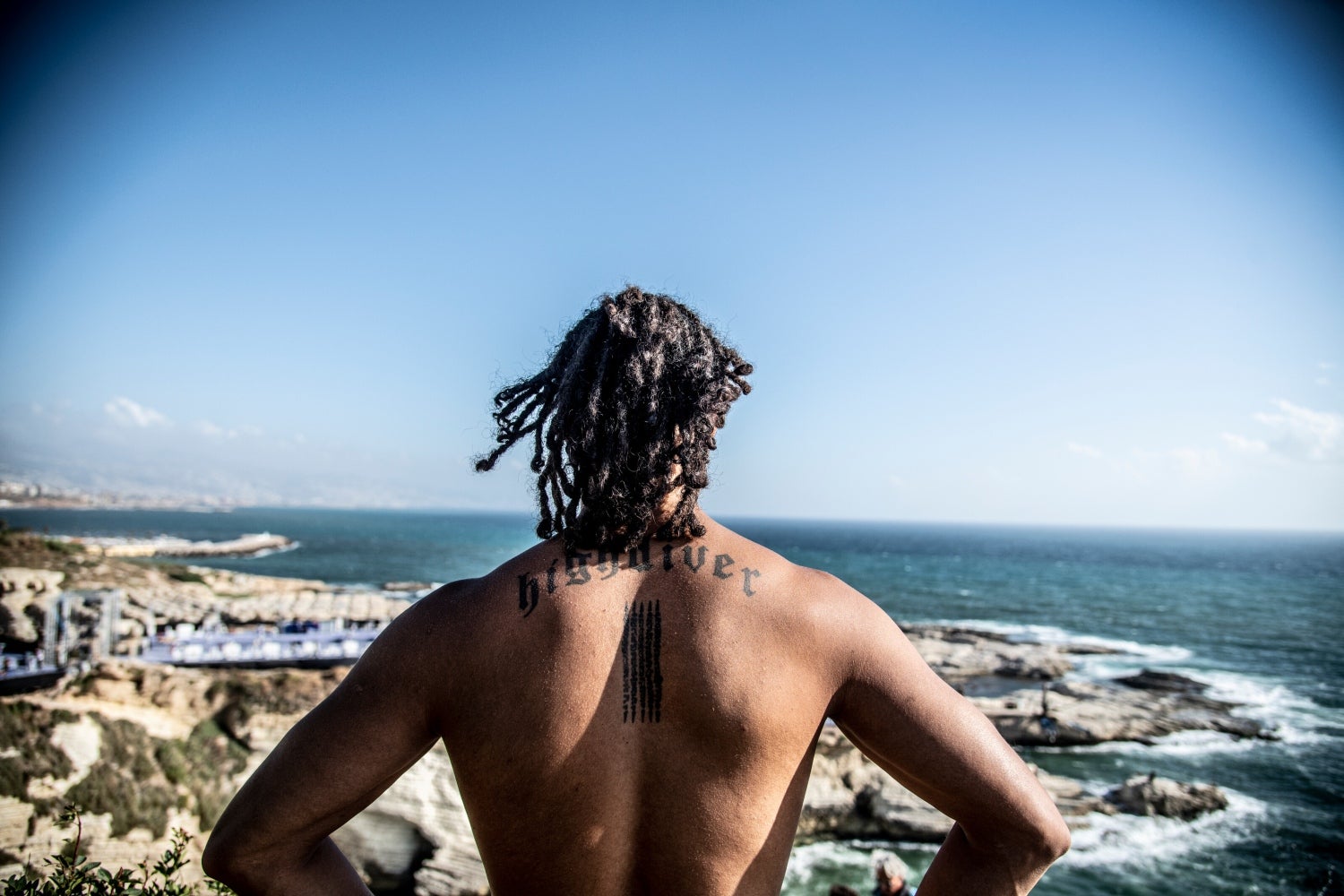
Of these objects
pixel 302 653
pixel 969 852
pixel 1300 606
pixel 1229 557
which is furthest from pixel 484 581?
pixel 1229 557

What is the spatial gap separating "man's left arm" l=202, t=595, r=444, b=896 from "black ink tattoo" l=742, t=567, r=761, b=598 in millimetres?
509

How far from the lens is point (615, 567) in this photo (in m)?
1.31

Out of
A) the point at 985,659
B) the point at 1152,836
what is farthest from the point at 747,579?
the point at 985,659

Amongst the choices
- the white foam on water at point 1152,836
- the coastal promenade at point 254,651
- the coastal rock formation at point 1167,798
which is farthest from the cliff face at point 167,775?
the coastal rock formation at point 1167,798

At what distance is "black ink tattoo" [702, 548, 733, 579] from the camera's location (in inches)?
50.6

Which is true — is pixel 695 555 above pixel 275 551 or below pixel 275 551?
above

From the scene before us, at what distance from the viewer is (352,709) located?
1204 mm

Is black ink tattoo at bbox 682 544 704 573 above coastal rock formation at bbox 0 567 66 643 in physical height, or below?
above

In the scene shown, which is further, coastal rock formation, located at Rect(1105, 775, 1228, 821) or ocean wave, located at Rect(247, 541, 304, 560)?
ocean wave, located at Rect(247, 541, 304, 560)

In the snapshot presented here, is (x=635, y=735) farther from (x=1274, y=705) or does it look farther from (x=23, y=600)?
(x=1274, y=705)

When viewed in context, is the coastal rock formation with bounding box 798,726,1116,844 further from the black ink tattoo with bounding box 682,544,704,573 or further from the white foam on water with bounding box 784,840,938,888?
the black ink tattoo with bounding box 682,544,704,573

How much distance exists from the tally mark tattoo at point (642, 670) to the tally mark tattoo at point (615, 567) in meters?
0.09

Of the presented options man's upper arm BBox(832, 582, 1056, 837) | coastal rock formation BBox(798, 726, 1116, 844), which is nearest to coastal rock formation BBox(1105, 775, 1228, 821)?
coastal rock formation BBox(798, 726, 1116, 844)

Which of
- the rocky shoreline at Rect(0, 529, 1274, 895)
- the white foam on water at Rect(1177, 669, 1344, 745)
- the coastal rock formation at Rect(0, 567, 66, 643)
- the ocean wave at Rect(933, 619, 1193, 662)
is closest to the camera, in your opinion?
the rocky shoreline at Rect(0, 529, 1274, 895)
